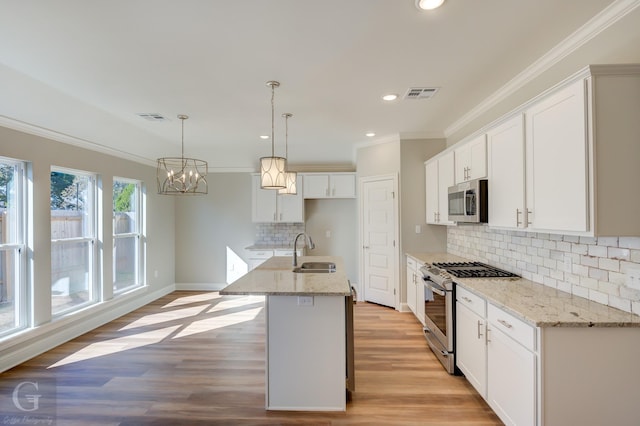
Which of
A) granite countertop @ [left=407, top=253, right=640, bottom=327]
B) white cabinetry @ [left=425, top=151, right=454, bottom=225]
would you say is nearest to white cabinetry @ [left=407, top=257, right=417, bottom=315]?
white cabinetry @ [left=425, top=151, right=454, bottom=225]

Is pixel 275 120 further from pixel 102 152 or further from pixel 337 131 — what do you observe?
pixel 102 152

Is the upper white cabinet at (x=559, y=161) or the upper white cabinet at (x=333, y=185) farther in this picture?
the upper white cabinet at (x=333, y=185)

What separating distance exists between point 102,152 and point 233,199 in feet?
7.94

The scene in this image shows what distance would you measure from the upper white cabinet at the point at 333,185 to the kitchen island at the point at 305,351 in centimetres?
362

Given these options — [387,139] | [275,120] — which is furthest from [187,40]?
[387,139]

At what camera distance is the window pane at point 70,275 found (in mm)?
3752

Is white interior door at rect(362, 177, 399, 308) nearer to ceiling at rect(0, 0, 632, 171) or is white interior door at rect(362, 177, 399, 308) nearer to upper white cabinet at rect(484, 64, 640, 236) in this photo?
ceiling at rect(0, 0, 632, 171)

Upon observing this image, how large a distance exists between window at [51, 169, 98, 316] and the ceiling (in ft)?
1.80

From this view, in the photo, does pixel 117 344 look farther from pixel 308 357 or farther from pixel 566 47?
pixel 566 47

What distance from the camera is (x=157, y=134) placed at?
4.85m

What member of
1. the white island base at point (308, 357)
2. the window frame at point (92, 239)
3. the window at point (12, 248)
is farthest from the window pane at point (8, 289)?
the white island base at point (308, 357)

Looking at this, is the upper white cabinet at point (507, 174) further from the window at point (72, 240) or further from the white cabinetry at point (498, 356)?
the window at point (72, 240)

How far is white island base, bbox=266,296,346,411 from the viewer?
2.38 m

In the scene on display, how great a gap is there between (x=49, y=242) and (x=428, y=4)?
13.8 ft
